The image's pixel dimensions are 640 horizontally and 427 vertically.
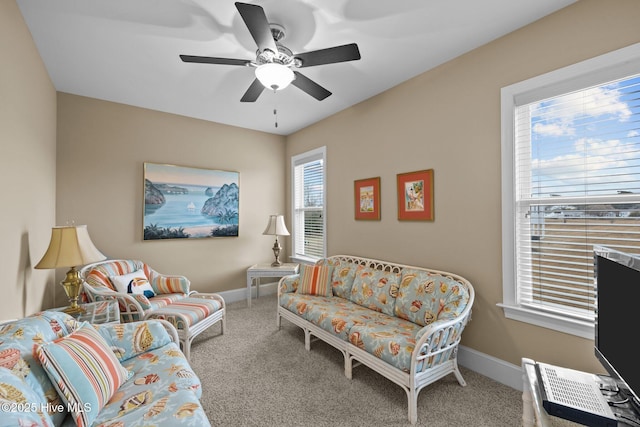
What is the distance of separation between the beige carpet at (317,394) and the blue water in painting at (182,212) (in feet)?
5.95

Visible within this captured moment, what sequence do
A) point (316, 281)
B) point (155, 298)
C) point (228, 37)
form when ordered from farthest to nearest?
point (316, 281)
point (155, 298)
point (228, 37)

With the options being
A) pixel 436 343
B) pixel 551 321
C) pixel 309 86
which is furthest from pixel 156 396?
pixel 551 321

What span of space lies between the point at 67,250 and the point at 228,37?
6.99 feet

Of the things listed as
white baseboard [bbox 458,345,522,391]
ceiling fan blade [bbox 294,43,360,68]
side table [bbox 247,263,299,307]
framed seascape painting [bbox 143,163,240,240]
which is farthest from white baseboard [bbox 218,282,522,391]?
framed seascape painting [bbox 143,163,240,240]

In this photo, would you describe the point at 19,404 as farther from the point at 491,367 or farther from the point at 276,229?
the point at 276,229

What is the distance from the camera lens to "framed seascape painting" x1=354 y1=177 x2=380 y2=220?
11.0ft

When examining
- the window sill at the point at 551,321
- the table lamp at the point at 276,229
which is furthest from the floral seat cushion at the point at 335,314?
the table lamp at the point at 276,229

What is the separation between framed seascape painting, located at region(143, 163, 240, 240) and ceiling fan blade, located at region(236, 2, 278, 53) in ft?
8.81

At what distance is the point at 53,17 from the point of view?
2.01 m

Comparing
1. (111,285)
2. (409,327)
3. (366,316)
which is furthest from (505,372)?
(111,285)

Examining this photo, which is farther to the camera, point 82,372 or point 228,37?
point 228,37

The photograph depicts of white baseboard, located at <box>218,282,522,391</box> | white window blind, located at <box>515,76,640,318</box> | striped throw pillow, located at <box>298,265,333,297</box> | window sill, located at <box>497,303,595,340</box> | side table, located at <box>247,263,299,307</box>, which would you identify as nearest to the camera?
white window blind, located at <box>515,76,640,318</box>

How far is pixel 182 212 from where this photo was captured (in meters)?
4.00

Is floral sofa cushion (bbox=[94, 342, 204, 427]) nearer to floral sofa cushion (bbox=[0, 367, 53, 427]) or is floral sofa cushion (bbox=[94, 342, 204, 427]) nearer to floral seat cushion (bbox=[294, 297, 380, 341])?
floral sofa cushion (bbox=[0, 367, 53, 427])
